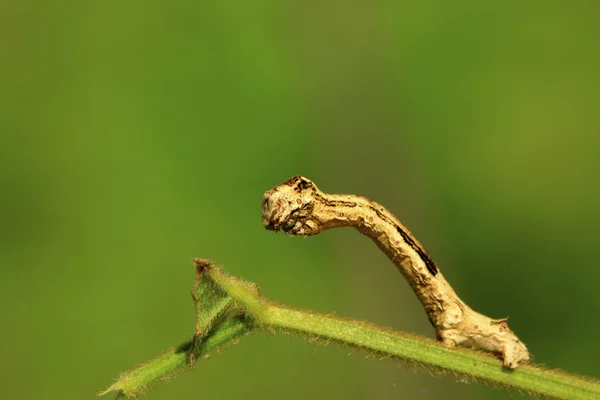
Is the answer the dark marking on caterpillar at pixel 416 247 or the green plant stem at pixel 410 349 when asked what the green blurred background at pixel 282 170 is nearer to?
the dark marking on caterpillar at pixel 416 247

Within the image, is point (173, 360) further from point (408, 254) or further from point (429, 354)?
point (408, 254)

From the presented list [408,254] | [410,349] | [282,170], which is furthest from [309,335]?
[282,170]

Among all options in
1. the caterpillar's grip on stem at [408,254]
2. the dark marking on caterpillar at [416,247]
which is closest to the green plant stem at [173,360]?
the caterpillar's grip on stem at [408,254]

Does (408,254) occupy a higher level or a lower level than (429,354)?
higher

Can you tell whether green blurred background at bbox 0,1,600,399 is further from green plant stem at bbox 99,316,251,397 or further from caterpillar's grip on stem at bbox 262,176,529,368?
green plant stem at bbox 99,316,251,397

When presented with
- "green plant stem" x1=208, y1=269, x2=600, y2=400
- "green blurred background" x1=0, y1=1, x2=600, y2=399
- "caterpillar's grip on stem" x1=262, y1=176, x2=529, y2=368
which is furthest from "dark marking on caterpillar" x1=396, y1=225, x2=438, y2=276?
"green blurred background" x1=0, y1=1, x2=600, y2=399

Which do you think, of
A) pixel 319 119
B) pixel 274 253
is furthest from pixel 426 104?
pixel 274 253

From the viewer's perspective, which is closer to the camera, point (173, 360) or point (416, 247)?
point (173, 360)
